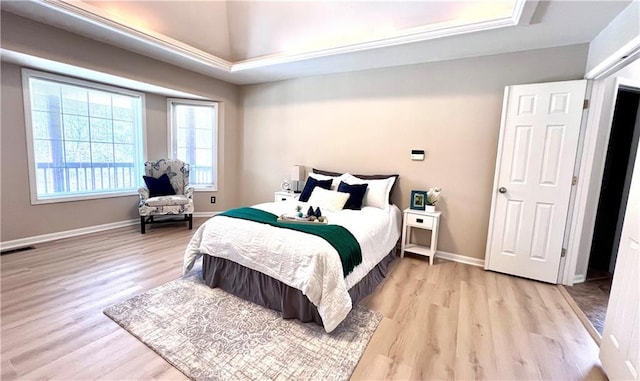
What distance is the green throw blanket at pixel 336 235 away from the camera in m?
2.05

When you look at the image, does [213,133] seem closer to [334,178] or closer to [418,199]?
[334,178]

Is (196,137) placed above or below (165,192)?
above

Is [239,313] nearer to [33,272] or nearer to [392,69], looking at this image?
[33,272]

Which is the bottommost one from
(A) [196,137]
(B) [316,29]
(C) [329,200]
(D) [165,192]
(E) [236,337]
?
(E) [236,337]

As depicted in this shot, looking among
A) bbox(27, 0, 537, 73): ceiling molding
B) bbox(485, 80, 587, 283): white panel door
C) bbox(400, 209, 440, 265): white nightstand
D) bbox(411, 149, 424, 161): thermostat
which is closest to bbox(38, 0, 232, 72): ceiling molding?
bbox(27, 0, 537, 73): ceiling molding

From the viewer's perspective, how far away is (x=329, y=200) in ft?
10.5

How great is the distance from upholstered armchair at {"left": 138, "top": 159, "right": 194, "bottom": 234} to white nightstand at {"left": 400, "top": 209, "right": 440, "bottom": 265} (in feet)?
10.4

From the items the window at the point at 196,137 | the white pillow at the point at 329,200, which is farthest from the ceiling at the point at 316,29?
the white pillow at the point at 329,200

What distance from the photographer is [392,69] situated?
362cm

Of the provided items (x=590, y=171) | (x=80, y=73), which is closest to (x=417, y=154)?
(x=590, y=171)

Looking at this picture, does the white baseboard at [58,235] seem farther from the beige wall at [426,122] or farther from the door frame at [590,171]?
the door frame at [590,171]

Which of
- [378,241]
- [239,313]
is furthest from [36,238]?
[378,241]

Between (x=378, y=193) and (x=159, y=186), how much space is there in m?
3.28

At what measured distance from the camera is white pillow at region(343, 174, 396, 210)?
3373mm
